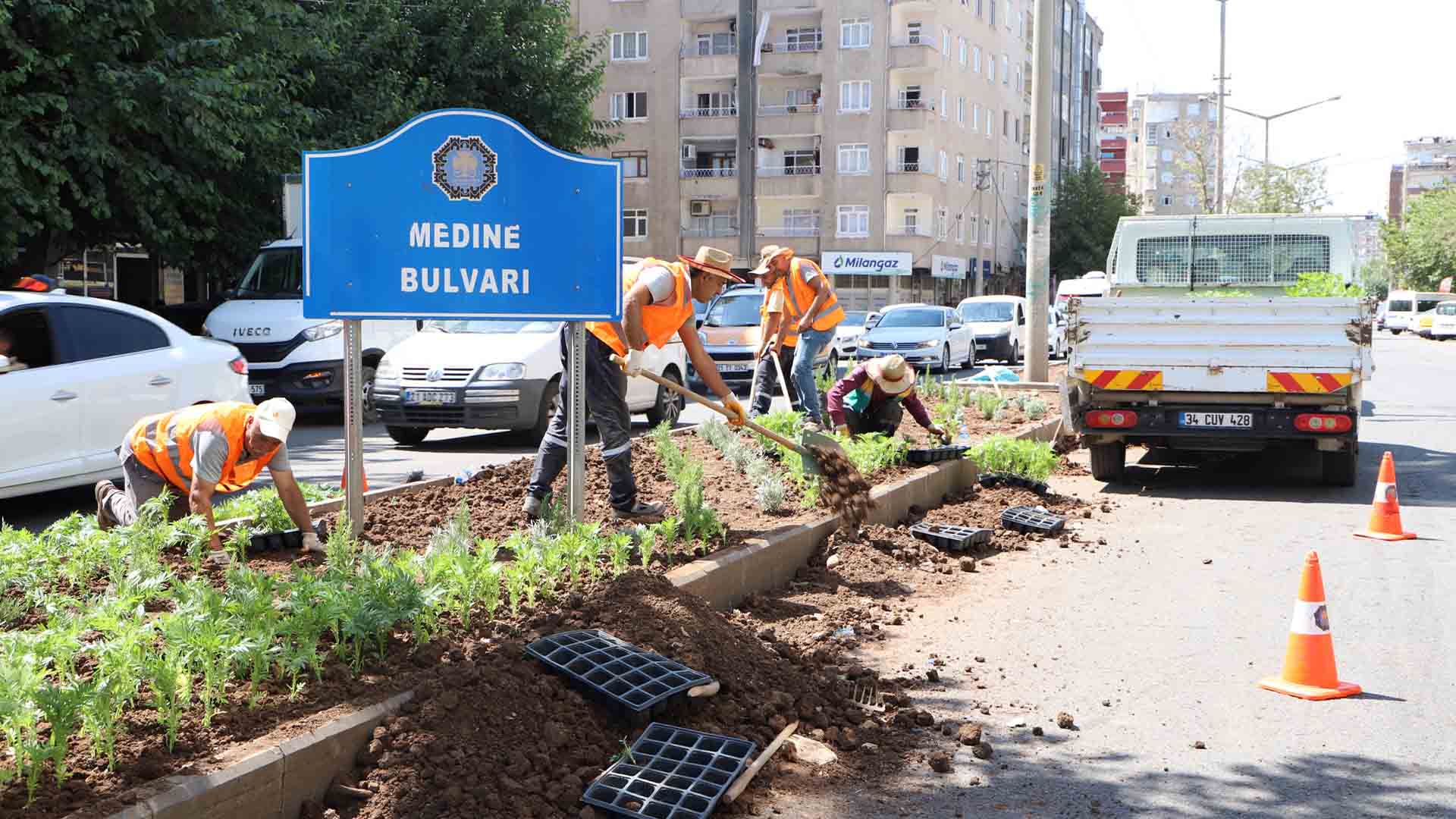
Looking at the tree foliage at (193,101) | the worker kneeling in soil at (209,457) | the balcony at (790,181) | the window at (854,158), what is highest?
the window at (854,158)

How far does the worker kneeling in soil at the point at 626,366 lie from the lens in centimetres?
732

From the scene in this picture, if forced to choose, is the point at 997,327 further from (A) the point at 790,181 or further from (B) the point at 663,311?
(A) the point at 790,181

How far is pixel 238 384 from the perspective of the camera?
10.3 m

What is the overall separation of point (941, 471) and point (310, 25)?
1415 centimetres

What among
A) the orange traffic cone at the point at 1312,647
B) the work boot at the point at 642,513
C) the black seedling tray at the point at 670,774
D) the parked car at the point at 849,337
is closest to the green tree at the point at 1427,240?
the parked car at the point at 849,337

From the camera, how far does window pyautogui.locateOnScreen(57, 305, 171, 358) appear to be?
30.2ft

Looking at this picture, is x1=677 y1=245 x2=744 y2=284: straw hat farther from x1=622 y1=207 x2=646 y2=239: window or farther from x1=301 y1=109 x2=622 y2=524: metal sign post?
x1=622 y1=207 x2=646 y2=239: window

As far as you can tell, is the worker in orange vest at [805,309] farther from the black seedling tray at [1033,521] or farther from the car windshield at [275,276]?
the car windshield at [275,276]

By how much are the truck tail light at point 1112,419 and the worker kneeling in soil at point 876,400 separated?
119 centimetres

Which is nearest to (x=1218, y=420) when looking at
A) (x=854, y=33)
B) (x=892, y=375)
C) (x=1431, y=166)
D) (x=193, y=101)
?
(x=892, y=375)

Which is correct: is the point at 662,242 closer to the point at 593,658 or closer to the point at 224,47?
the point at 224,47

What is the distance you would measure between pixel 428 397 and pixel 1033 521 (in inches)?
254

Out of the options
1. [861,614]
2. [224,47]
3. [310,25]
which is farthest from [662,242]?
[861,614]

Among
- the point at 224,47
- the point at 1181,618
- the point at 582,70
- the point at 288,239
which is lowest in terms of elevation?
the point at 1181,618
